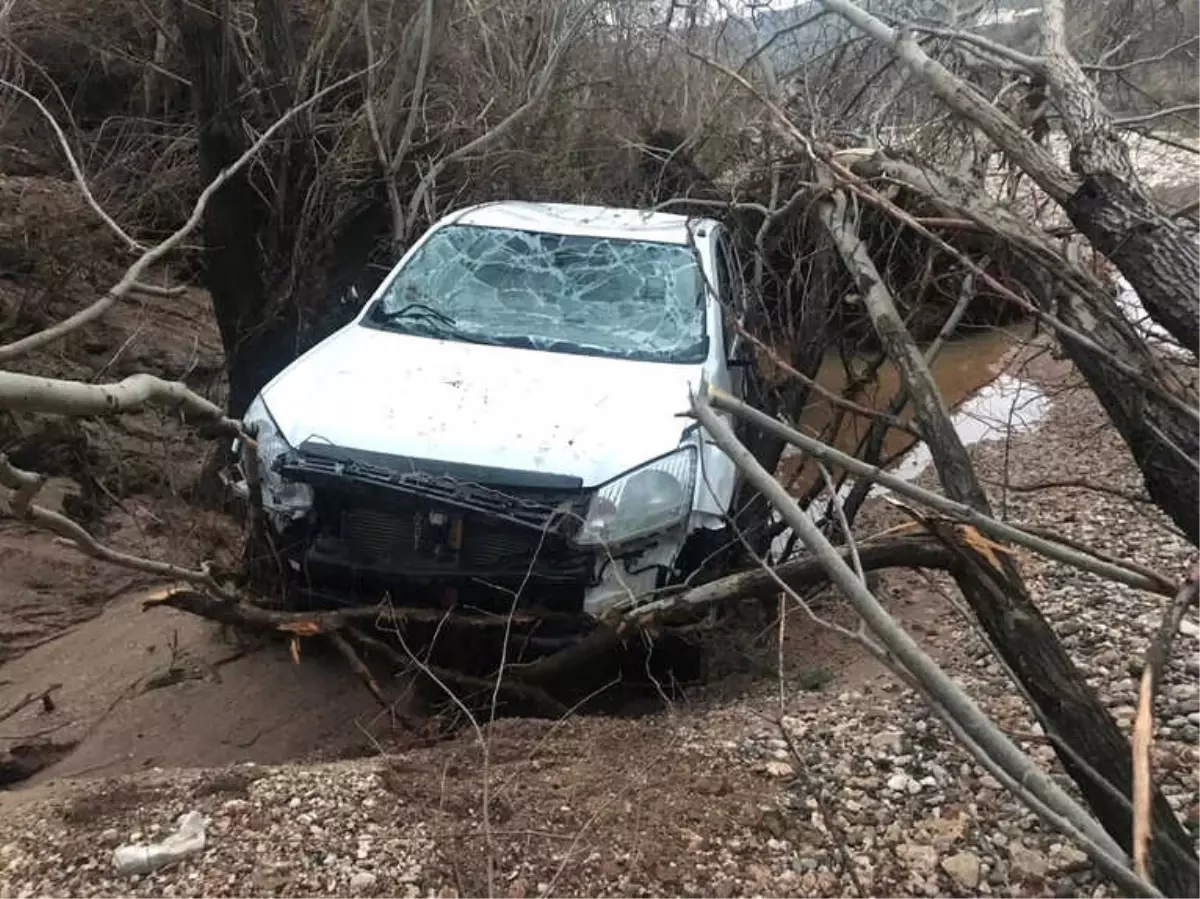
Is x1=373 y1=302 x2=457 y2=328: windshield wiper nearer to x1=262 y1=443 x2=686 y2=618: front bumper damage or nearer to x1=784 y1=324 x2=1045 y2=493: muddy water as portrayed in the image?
x1=262 y1=443 x2=686 y2=618: front bumper damage

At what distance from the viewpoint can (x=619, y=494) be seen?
4180mm

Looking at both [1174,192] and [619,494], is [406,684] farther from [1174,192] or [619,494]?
[1174,192]

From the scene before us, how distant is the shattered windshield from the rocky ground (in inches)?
73.5

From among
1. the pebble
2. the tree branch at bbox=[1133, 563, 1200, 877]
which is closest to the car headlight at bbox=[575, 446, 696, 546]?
the pebble

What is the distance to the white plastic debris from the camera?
9.73ft

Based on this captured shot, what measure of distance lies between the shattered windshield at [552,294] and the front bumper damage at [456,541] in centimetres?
117

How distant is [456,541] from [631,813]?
1362 mm

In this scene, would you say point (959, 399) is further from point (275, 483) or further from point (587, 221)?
point (275, 483)

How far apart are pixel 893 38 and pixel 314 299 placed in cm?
410

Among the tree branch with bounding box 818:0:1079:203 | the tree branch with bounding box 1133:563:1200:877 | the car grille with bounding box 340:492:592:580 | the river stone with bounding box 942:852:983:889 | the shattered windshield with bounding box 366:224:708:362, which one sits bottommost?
the river stone with bounding box 942:852:983:889

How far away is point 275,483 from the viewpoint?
4.44 metres

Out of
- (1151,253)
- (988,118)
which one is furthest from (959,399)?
(1151,253)

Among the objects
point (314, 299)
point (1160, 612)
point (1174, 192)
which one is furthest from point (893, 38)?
point (1174, 192)

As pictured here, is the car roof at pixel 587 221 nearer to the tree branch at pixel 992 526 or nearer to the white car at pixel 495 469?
the white car at pixel 495 469
